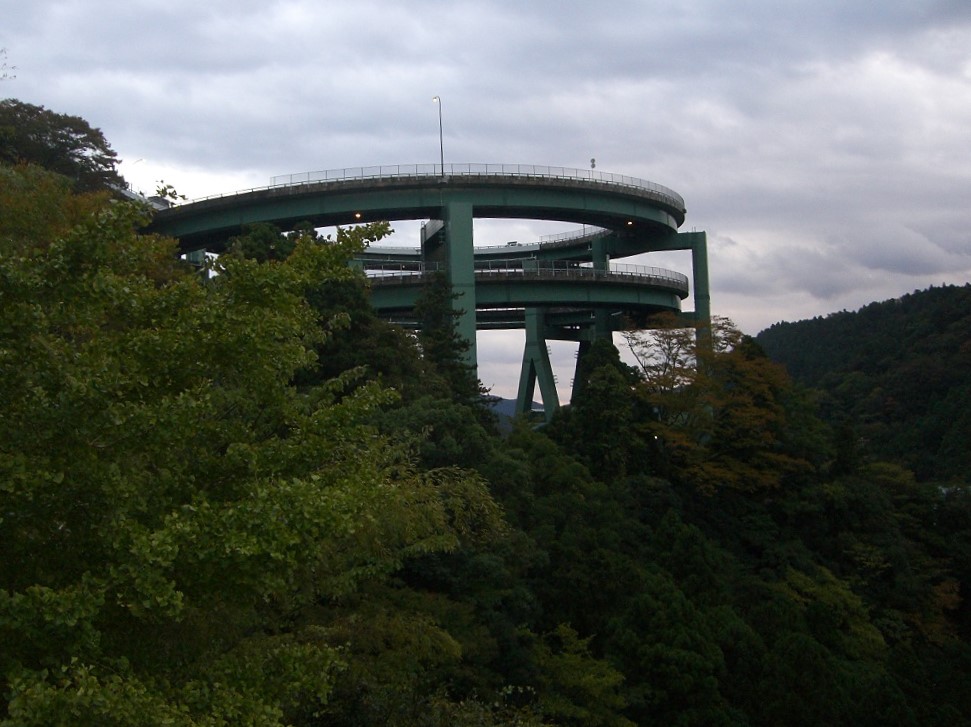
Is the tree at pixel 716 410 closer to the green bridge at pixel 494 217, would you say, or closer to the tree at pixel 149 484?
the green bridge at pixel 494 217

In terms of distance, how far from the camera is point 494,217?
41156 mm

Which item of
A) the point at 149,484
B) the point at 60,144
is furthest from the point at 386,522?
the point at 60,144

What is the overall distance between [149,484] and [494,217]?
113 ft

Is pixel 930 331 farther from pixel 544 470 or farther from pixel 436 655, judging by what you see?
pixel 436 655

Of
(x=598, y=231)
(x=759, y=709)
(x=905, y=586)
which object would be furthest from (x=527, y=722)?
(x=598, y=231)

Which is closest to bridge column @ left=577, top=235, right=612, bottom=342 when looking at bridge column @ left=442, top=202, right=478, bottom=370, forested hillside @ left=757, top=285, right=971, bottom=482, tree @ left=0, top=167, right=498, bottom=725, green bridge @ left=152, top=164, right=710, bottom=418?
green bridge @ left=152, top=164, right=710, bottom=418

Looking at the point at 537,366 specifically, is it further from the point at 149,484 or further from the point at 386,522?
the point at 149,484

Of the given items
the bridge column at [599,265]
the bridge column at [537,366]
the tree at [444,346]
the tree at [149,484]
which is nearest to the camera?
the tree at [149,484]

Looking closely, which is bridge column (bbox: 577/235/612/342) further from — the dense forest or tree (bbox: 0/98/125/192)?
tree (bbox: 0/98/125/192)

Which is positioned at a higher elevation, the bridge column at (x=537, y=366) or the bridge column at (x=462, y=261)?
the bridge column at (x=462, y=261)

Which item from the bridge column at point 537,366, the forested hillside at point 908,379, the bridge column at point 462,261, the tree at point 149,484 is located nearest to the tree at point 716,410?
the bridge column at point 462,261

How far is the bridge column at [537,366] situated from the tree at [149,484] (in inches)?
1588

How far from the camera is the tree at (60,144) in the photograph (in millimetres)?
34656

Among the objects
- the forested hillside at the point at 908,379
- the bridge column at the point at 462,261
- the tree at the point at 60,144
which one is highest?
the tree at the point at 60,144
